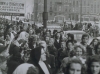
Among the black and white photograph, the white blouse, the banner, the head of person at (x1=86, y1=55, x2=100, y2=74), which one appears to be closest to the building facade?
the banner

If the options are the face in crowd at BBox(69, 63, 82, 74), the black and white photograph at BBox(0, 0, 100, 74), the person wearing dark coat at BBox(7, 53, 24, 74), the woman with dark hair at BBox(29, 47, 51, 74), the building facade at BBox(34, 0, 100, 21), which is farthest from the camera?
the building facade at BBox(34, 0, 100, 21)

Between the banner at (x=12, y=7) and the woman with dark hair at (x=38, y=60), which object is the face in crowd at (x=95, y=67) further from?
the banner at (x=12, y=7)

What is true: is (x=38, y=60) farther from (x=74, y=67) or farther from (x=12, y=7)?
(x=12, y=7)

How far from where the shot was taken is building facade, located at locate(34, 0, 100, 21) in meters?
72.9

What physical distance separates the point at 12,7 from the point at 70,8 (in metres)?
A: 64.8

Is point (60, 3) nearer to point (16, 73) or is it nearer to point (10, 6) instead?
point (10, 6)

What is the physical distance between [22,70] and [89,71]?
1.34 m

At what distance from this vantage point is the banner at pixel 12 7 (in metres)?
11.4

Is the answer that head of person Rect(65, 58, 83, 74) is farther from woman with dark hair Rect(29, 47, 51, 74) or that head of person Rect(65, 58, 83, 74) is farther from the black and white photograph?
woman with dark hair Rect(29, 47, 51, 74)

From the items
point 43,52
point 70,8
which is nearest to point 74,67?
point 43,52

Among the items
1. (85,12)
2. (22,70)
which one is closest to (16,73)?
(22,70)

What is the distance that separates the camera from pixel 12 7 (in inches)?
451

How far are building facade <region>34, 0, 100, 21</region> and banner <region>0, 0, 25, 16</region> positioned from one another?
197 feet

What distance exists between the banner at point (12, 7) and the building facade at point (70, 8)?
197ft
